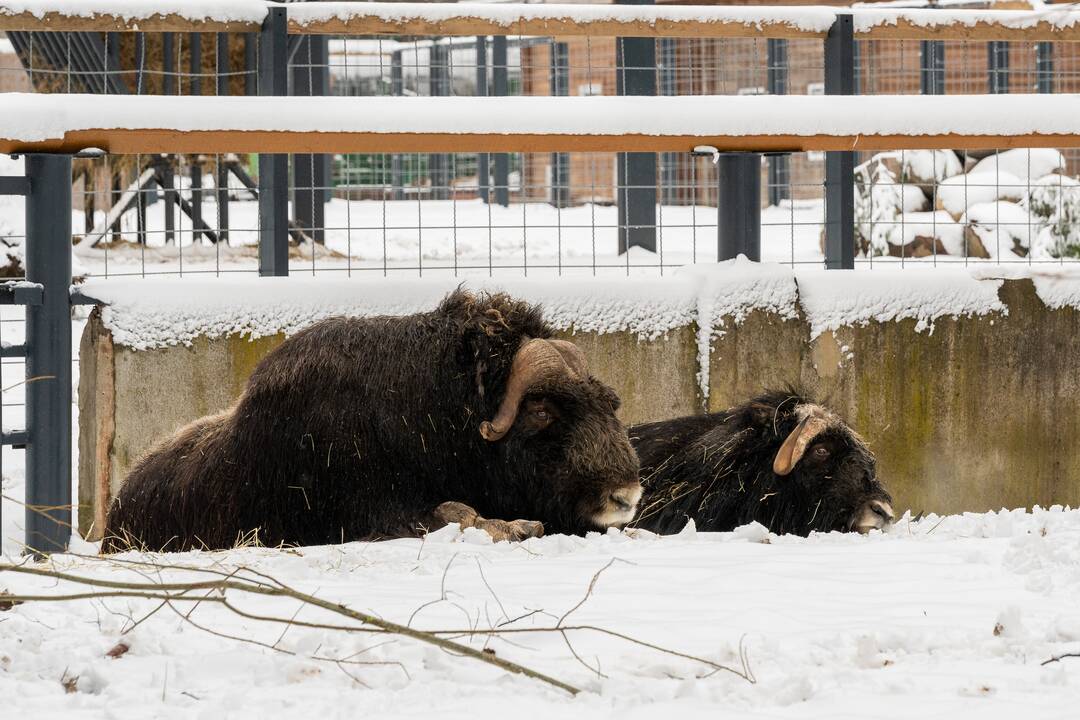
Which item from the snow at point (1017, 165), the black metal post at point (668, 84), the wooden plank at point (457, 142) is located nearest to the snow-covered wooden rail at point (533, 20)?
the wooden plank at point (457, 142)

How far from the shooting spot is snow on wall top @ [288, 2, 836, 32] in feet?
24.2

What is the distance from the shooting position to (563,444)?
5562 mm

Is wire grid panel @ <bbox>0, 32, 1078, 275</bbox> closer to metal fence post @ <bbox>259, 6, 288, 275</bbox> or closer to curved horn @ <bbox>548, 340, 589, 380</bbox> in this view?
metal fence post @ <bbox>259, 6, 288, 275</bbox>

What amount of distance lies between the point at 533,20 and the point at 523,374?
11.1ft

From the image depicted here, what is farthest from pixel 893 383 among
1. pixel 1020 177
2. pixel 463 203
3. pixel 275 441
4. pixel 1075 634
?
pixel 463 203

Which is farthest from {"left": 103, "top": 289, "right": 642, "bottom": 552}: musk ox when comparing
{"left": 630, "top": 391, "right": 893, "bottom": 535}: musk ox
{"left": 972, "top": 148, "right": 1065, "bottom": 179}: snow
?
{"left": 972, "top": 148, "right": 1065, "bottom": 179}: snow

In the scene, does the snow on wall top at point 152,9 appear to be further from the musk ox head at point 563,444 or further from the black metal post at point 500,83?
the black metal post at point 500,83

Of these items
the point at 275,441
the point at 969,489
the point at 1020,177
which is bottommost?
the point at 969,489

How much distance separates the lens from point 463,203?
2627 cm

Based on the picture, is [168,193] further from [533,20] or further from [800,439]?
[800,439]

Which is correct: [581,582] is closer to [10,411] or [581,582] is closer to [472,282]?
[472,282]

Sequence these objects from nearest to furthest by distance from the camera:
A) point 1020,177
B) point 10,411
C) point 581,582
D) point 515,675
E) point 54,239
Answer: point 515,675
point 581,582
point 54,239
point 10,411
point 1020,177

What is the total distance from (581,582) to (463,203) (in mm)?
22567

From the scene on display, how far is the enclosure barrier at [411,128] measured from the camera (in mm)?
5758
